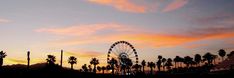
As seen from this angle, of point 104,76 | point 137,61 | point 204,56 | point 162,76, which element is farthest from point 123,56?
point 204,56

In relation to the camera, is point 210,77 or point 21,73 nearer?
point 210,77

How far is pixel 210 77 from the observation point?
54.7 meters

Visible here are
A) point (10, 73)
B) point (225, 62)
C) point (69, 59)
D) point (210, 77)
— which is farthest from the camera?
point (69, 59)

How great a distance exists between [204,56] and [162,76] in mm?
140695

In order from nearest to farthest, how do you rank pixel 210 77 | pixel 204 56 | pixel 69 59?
pixel 210 77
pixel 69 59
pixel 204 56

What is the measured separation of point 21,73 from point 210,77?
1329 inches

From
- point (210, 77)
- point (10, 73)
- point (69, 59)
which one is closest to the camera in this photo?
point (210, 77)

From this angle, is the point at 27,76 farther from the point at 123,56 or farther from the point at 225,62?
the point at 225,62

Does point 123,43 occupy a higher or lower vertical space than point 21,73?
higher

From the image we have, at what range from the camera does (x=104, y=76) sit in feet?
212

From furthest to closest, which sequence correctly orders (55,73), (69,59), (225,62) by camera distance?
(69,59), (225,62), (55,73)

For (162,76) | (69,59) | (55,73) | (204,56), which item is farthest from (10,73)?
(204,56)

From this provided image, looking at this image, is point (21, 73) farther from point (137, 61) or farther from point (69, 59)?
point (69, 59)

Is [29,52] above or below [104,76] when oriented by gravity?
above
